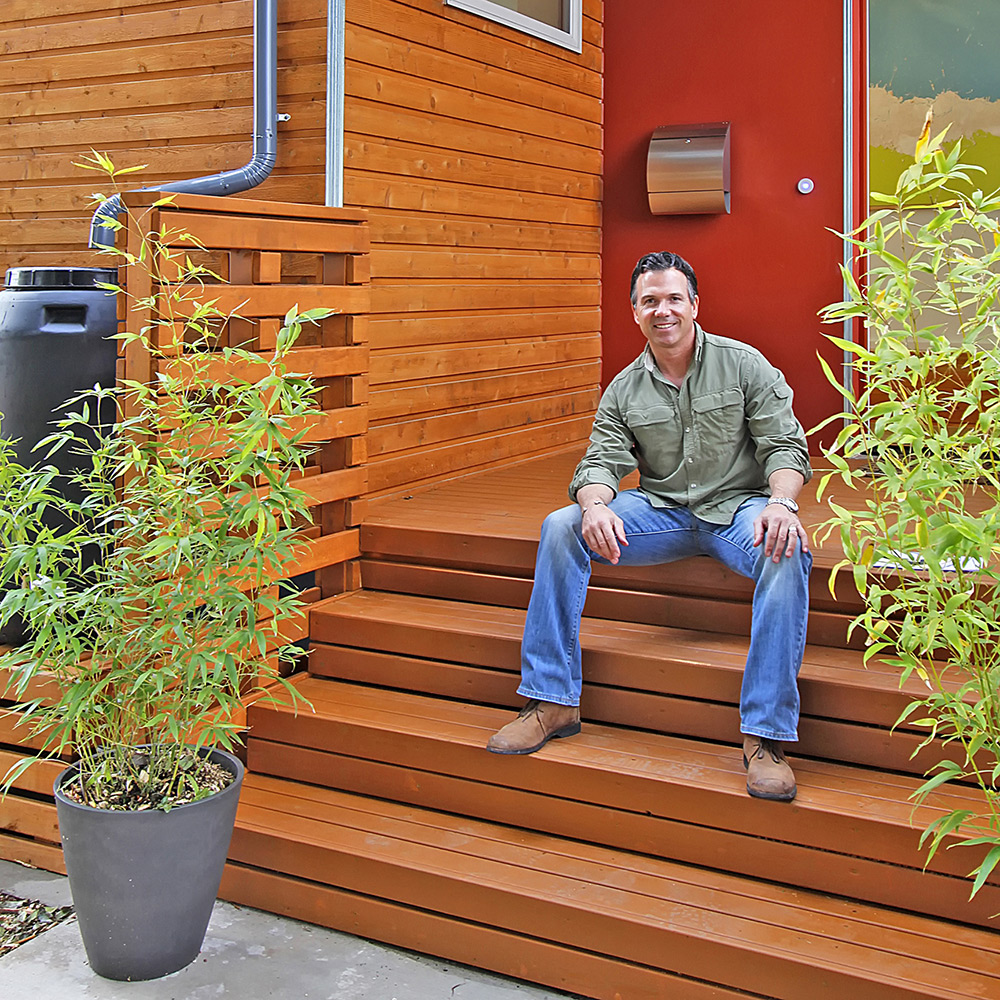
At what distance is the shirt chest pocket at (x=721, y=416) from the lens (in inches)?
120

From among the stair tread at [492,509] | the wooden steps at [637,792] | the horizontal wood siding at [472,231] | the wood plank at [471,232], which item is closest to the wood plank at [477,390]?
the horizontal wood siding at [472,231]

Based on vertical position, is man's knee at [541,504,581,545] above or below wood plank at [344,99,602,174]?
below

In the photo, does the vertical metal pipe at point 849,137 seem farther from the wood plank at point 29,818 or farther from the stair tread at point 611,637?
the wood plank at point 29,818

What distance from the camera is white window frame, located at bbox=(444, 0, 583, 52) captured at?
4457 mm

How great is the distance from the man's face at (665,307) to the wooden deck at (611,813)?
0.61 m

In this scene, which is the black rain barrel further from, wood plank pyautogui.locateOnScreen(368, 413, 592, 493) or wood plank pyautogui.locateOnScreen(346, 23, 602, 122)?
wood plank pyautogui.locateOnScreen(346, 23, 602, 122)

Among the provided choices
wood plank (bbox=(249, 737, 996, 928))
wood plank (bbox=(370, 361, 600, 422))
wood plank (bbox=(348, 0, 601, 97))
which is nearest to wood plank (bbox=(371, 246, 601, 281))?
wood plank (bbox=(370, 361, 600, 422))

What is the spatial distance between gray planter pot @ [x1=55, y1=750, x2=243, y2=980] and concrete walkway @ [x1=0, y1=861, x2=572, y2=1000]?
6 centimetres

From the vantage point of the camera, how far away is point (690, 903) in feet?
8.14

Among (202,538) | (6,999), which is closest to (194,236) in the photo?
(202,538)

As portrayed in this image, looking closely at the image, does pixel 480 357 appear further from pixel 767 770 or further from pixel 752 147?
pixel 767 770

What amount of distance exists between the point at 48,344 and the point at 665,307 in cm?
162

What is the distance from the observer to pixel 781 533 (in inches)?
105

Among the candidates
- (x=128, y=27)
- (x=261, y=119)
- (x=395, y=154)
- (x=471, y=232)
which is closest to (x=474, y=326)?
(x=471, y=232)
